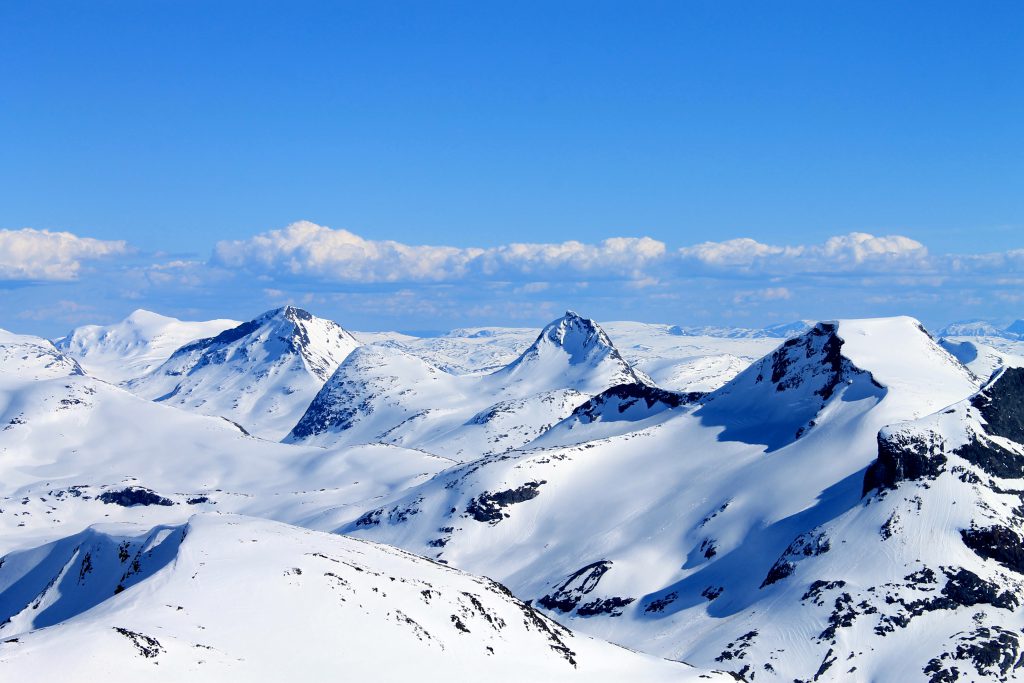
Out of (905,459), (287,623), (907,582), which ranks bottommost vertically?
(907,582)

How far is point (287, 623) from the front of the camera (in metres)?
94.6

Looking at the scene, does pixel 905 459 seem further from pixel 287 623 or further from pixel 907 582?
pixel 287 623

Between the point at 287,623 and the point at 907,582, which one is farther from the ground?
the point at 287,623

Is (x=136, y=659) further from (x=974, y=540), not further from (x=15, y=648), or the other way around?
(x=974, y=540)

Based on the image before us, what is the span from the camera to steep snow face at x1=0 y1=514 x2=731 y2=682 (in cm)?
8069

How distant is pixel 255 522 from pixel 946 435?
126m

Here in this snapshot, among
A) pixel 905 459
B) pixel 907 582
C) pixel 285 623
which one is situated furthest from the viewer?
pixel 905 459

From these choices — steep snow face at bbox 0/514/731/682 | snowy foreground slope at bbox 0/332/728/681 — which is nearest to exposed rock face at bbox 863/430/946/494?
steep snow face at bbox 0/514/731/682

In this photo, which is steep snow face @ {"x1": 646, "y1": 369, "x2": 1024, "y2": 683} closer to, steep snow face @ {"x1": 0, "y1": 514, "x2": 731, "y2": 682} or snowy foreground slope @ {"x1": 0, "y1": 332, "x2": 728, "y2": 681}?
steep snow face @ {"x1": 0, "y1": 514, "x2": 731, "y2": 682}

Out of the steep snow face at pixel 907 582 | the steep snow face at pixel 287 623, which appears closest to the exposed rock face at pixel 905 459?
the steep snow face at pixel 907 582

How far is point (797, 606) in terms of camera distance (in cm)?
16850

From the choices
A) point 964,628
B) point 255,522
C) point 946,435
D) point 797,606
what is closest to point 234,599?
point 255,522

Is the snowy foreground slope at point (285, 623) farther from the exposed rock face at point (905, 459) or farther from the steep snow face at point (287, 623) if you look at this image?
the exposed rock face at point (905, 459)

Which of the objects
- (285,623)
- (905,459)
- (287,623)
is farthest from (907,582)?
(285,623)
